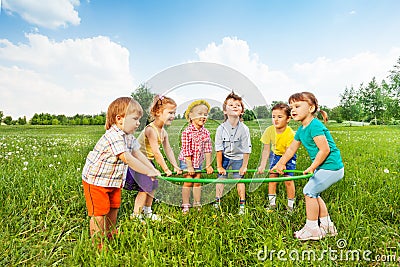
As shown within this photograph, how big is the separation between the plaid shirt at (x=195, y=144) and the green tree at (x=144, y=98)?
482 mm

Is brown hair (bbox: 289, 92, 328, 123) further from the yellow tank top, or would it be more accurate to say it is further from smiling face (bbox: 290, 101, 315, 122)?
the yellow tank top

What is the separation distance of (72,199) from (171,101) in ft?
5.91

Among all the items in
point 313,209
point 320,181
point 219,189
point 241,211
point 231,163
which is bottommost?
point 241,211

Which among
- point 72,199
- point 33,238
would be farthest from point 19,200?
point 33,238

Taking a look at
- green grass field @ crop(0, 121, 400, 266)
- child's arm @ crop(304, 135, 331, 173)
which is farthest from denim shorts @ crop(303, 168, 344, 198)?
green grass field @ crop(0, 121, 400, 266)

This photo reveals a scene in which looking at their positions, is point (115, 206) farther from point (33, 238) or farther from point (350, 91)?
point (350, 91)

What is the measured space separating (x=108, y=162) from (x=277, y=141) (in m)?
2.05

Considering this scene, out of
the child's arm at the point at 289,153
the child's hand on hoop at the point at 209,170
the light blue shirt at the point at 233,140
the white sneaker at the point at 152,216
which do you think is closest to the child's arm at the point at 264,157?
the light blue shirt at the point at 233,140

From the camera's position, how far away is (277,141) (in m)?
4.13

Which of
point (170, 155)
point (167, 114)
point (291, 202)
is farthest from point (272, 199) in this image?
point (167, 114)

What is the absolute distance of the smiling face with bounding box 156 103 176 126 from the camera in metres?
2.92

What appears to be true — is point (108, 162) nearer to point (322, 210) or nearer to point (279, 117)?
point (279, 117)

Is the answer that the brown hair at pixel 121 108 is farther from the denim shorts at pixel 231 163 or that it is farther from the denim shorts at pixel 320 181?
the denim shorts at pixel 320 181

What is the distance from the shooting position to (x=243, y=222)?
3289mm
